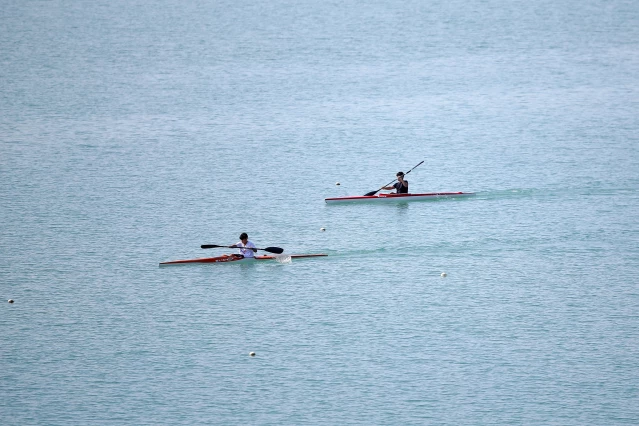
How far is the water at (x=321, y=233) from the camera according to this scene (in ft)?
97.6

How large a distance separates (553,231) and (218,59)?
40.6m

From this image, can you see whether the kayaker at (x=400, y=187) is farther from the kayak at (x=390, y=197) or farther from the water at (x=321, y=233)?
the water at (x=321, y=233)

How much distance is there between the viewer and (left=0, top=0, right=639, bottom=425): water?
29.7 metres

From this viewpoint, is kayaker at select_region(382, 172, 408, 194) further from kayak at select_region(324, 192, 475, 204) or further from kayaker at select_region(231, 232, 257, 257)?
kayaker at select_region(231, 232, 257, 257)

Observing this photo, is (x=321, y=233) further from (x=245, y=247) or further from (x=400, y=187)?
(x=400, y=187)

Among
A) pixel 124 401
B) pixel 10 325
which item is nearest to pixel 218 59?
pixel 10 325

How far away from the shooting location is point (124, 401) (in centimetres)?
2900

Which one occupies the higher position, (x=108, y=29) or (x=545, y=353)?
(x=108, y=29)

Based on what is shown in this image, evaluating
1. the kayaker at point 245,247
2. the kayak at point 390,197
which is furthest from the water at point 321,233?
the kayaker at point 245,247

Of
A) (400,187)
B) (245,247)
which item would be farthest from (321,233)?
(400,187)

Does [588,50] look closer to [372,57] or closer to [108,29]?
[372,57]

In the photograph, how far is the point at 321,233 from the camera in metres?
41.2

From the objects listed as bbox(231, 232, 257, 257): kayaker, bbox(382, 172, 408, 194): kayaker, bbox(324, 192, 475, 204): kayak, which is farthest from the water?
bbox(382, 172, 408, 194): kayaker

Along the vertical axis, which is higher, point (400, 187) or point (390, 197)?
point (400, 187)
